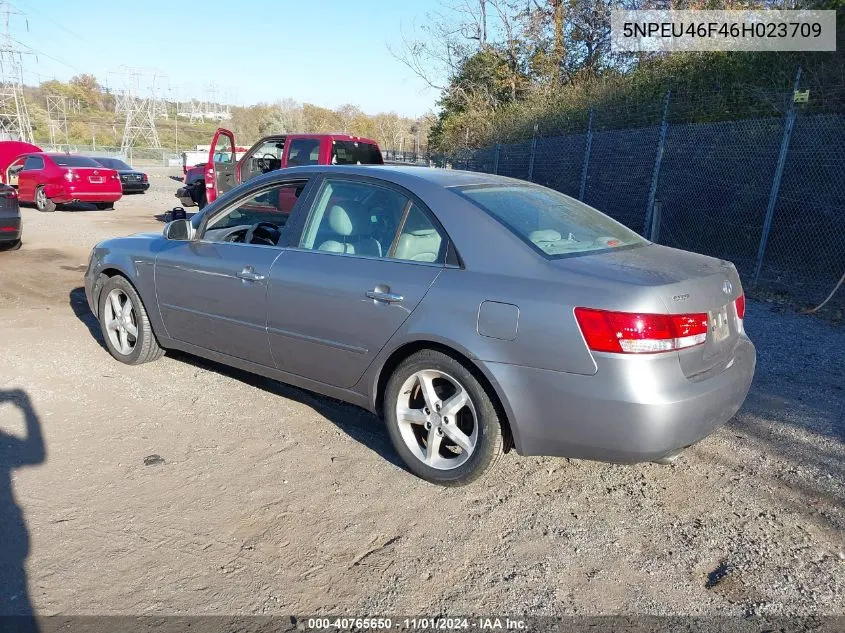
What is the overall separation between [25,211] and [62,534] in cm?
1763

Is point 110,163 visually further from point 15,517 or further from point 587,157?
point 15,517

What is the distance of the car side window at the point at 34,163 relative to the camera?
18.4 meters

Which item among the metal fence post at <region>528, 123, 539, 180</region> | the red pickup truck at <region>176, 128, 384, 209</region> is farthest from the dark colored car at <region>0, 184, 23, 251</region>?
the metal fence post at <region>528, 123, 539, 180</region>

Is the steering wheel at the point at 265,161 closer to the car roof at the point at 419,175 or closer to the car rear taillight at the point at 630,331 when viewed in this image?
the car roof at the point at 419,175

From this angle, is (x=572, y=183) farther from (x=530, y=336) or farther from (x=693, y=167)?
(x=530, y=336)

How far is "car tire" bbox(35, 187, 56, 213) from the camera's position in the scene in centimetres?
1803

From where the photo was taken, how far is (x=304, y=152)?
11.4 m

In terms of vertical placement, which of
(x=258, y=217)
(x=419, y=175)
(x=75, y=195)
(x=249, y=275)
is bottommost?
(x=75, y=195)

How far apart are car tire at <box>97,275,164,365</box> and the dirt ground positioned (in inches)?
14.9

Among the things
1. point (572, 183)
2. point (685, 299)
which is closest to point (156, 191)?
point (572, 183)

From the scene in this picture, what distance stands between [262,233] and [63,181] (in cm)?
1537

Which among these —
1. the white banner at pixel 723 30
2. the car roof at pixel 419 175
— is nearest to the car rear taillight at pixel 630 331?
the car roof at pixel 419 175

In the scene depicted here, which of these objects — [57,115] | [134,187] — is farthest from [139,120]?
[134,187]

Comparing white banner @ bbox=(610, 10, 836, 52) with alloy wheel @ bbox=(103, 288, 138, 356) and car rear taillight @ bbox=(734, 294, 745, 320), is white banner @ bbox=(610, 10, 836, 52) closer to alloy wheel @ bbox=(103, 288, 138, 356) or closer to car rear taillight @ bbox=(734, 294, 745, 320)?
car rear taillight @ bbox=(734, 294, 745, 320)
